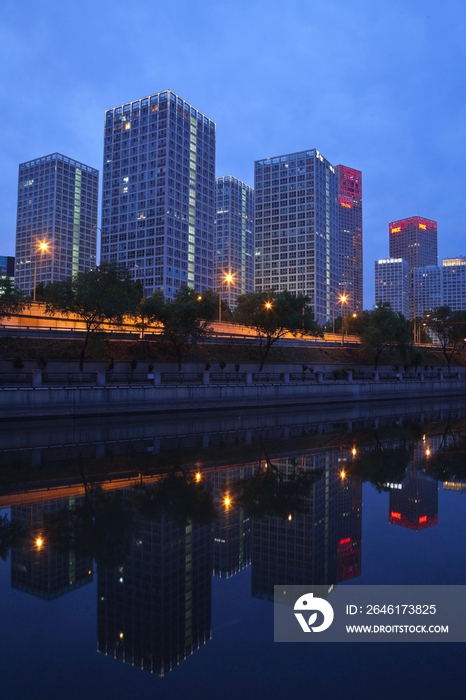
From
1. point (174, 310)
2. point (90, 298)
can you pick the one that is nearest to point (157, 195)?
point (174, 310)

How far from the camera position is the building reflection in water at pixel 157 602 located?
636 centimetres

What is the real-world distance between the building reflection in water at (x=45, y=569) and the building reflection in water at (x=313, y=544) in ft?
10.2

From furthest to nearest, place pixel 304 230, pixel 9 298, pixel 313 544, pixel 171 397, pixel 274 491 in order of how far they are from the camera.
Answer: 1. pixel 304 230
2. pixel 9 298
3. pixel 171 397
4. pixel 274 491
5. pixel 313 544

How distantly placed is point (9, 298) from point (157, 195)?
125 metres

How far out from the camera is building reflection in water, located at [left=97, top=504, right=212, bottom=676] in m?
6.36

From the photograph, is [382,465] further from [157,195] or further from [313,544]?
[157,195]

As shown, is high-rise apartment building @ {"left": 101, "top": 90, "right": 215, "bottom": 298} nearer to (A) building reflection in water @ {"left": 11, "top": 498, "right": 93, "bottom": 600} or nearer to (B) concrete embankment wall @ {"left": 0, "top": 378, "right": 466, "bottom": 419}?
(B) concrete embankment wall @ {"left": 0, "top": 378, "right": 466, "bottom": 419}

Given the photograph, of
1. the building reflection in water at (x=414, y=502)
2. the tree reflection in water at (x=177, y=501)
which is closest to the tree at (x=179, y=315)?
the tree reflection in water at (x=177, y=501)

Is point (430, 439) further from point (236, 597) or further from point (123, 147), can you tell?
point (123, 147)

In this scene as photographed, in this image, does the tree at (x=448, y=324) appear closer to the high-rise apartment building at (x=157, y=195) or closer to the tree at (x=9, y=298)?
the tree at (x=9, y=298)

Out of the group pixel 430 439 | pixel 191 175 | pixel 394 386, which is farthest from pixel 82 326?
pixel 191 175

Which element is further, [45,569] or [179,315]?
[179,315]

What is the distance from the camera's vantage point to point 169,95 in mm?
157375

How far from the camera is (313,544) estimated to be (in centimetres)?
1005
